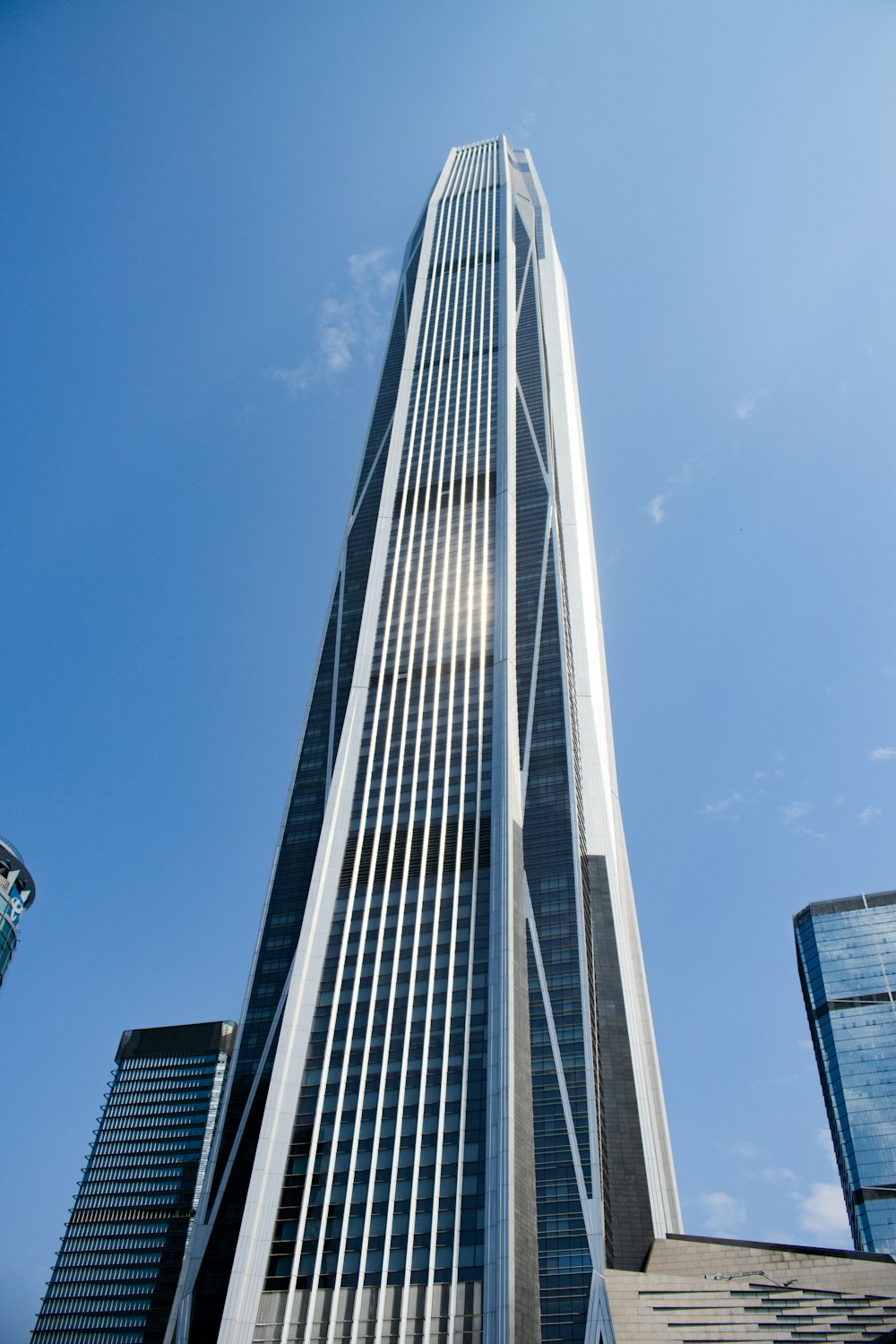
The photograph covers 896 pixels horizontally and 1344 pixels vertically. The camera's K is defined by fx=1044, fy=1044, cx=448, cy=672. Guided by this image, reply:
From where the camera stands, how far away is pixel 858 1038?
181 metres

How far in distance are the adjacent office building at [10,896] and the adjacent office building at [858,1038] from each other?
13900cm

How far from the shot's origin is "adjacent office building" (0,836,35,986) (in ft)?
540

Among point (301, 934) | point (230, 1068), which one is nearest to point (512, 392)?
point (301, 934)

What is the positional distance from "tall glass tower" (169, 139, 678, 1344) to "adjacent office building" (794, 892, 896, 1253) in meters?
50.2

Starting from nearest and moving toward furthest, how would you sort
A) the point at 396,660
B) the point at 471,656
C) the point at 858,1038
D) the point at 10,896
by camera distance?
the point at 471,656 < the point at 396,660 < the point at 10,896 < the point at 858,1038

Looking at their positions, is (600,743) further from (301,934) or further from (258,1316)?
(258,1316)

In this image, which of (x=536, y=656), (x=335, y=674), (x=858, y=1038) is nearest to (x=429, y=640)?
(x=536, y=656)

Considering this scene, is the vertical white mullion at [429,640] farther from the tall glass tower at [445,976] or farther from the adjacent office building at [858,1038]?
the adjacent office building at [858,1038]

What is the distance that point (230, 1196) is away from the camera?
346ft

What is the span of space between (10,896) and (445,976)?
9234 centimetres

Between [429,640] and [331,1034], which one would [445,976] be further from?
[429,640]

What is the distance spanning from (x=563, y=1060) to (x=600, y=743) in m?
66.4

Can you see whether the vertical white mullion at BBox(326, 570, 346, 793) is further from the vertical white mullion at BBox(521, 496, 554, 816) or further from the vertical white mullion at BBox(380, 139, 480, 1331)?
the vertical white mullion at BBox(521, 496, 554, 816)

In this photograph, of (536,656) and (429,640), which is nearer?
(429,640)
